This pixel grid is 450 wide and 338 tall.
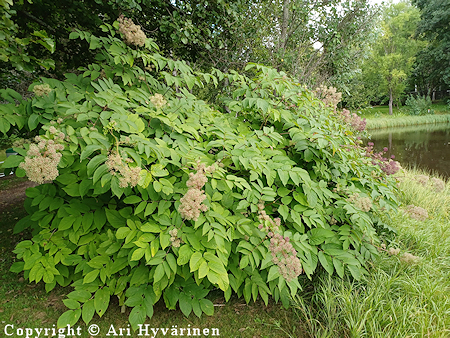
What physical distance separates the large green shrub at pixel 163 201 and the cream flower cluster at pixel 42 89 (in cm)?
1

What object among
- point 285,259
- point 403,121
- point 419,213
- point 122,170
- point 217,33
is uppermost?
point 217,33

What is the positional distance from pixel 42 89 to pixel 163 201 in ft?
3.92

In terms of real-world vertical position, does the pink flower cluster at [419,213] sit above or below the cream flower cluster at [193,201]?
below

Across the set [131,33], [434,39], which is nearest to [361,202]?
[131,33]

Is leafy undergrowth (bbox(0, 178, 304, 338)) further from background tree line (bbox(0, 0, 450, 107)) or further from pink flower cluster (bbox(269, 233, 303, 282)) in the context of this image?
background tree line (bbox(0, 0, 450, 107))

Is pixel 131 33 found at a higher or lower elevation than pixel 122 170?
higher

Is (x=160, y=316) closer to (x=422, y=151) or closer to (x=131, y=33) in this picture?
(x=131, y=33)

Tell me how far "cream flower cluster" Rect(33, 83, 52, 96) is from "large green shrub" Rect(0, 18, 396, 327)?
0.04ft

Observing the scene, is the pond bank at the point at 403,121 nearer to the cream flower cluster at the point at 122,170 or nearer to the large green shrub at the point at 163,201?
the large green shrub at the point at 163,201

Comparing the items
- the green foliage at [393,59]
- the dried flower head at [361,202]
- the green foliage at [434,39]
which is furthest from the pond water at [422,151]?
the green foliage at [434,39]

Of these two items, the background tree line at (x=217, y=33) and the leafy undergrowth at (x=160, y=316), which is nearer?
the leafy undergrowth at (x=160, y=316)

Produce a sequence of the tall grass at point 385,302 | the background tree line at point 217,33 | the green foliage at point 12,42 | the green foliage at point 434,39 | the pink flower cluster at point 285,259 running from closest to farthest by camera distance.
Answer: the pink flower cluster at point 285,259, the green foliage at point 12,42, the tall grass at point 385,302, the background tree line at point 217,33, the green foliage at point 434,39

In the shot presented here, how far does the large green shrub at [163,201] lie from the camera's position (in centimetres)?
159

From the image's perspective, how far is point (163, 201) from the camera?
1787mm
